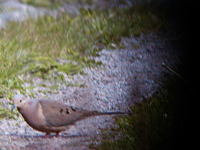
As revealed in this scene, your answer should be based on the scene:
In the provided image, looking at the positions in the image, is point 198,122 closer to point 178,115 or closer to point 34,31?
point 178,115

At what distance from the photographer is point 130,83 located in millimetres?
1193

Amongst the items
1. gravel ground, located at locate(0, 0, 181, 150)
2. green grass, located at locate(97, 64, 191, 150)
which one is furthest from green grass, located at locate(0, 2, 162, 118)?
green grass, located at locate(97, 64, 191, 150)

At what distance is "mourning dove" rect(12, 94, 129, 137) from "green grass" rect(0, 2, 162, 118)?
6 centimetres

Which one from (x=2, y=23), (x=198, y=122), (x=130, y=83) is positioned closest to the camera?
(x=198, y=122)

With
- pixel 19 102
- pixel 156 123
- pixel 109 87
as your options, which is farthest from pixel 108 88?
pixel 19 102

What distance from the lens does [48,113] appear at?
4.03ft

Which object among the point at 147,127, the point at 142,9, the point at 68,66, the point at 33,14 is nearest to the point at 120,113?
the point at 147,127

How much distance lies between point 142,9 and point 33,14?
1.40 ft

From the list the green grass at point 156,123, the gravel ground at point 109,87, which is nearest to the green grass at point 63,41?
the gravel ground at point 109,87

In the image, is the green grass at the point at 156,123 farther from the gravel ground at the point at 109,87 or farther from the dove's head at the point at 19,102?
the dove's head at the point at 19,102

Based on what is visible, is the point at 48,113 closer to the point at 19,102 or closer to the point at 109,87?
the point at 19,102

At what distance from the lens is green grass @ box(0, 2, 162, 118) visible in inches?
47.9

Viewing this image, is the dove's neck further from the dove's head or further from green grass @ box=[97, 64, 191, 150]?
green grass @ box=[97, 64, 191, 150]

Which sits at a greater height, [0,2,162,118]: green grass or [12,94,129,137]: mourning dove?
[0,2,162,118]: green grass
